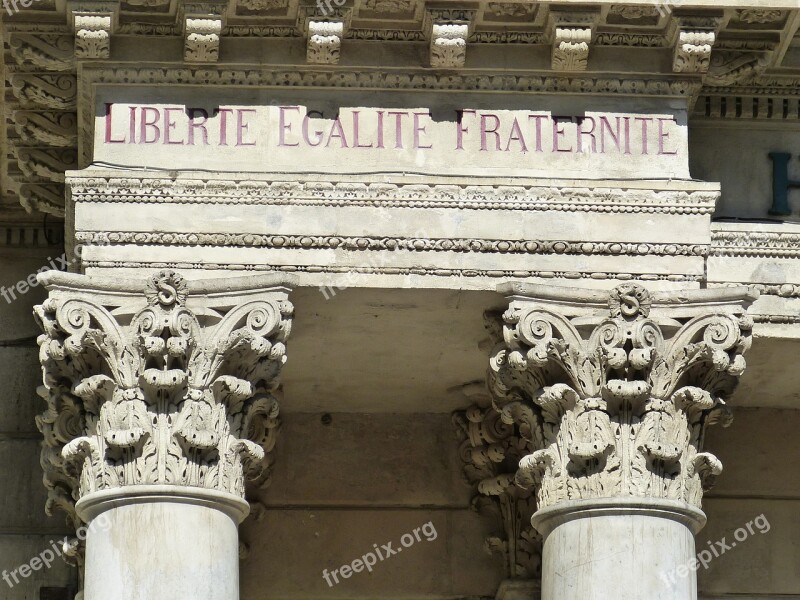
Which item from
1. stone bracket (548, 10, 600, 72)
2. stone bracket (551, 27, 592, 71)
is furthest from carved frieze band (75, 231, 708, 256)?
stone bracket (548, 10, 600, 72)

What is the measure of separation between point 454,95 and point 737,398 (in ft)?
16.4

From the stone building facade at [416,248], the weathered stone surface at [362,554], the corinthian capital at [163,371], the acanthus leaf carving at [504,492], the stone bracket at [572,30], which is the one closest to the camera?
the corinthian capital at [163,371]

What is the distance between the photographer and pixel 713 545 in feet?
84.2

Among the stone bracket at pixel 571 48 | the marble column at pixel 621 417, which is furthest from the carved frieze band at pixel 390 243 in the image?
the stone bracket at pixel 571 48

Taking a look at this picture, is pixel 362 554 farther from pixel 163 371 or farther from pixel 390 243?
pixel 163 371

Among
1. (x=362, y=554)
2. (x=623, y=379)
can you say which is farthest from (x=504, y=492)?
(x=623, y=379)

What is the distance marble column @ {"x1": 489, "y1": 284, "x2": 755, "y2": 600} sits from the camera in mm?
21672

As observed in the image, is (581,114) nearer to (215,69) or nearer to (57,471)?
(215,69)

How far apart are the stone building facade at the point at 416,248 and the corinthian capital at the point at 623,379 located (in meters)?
0.03

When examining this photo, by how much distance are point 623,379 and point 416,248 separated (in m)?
2.36

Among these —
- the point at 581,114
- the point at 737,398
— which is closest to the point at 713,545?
the point at 737,398

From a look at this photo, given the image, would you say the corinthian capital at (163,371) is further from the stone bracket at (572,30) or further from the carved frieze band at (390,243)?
the stone bracket at (572,30)

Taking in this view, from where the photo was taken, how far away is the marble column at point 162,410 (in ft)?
69.5

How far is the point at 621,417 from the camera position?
22.0 metres
